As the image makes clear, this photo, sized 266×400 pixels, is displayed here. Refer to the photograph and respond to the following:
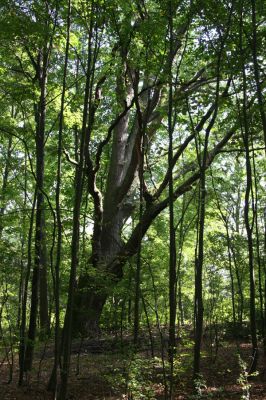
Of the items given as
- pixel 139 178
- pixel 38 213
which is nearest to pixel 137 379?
pixel 38 213

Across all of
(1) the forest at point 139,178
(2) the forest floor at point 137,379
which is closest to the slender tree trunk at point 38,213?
(1) the forest at point 139,178

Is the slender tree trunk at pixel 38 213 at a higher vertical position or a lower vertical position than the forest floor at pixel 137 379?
higher

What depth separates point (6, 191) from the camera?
10.4 metres

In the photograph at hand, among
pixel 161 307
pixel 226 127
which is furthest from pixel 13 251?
pixel 161 307

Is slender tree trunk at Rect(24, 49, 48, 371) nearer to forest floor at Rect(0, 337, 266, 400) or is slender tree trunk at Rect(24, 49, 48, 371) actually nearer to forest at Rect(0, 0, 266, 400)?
forest at Rect(0, 0, 266, 400)

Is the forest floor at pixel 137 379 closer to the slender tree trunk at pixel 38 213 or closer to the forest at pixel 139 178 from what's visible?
the forest at pixel 139 178

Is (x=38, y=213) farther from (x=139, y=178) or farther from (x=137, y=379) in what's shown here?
(x=137, y=379)

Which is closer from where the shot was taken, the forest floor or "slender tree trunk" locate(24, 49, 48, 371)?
the forest floor

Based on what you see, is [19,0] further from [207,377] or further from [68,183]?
[68,183]

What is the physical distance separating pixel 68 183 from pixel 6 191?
4237 millimetres

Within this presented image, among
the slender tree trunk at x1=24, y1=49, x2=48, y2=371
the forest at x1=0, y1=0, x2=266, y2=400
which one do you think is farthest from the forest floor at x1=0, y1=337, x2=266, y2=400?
the slender tree trunk at x1=24, y1=49, x2=48, y2=371

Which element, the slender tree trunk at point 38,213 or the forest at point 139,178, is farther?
the slender tree trunk at point 38,213

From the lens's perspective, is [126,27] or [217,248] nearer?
[126,27]

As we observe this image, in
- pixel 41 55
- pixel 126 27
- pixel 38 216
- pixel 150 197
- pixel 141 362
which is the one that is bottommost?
pixel 141 362
